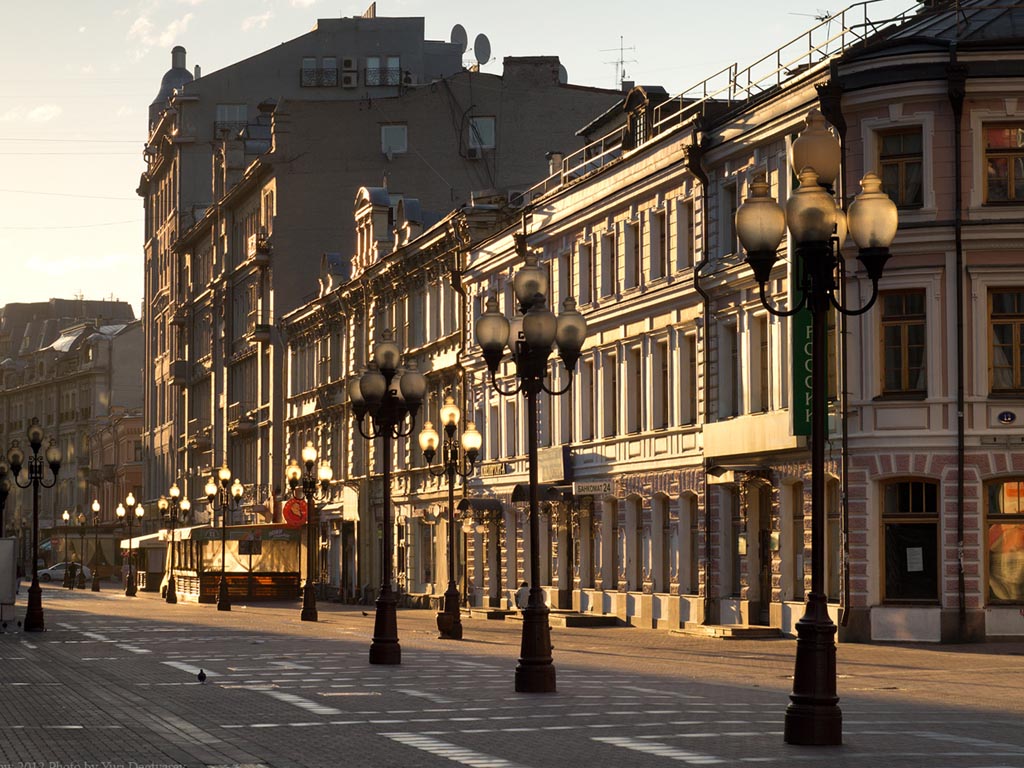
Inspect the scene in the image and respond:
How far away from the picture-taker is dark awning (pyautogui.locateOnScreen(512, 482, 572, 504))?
53156mm

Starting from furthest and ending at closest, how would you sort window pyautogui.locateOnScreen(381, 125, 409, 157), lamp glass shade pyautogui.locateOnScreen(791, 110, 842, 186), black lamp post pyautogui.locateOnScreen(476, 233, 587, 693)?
1. window pyautogui.locateOnScreen(381, 125, 409, 157)
2. black lamp post pyautogui.locateOnScreen(476, 233, 587, 693)
3. lamp glass shade pyautogui.locateOnScreen(791, 110, 842, 186)

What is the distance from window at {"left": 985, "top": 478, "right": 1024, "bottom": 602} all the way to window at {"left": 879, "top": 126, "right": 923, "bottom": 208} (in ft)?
18.6

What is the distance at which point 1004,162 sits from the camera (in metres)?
37.9

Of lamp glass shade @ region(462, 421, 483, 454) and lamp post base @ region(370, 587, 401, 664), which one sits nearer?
lamp post base @ region(370, 587, 401, 664)

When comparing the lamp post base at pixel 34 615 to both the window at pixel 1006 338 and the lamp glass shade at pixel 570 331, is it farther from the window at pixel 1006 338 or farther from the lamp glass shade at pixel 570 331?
the window at pixel 1006 338

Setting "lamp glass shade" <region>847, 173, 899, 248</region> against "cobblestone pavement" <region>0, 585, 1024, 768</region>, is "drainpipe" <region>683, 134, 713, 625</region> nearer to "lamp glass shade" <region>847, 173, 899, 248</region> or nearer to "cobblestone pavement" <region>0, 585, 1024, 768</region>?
"cobblestone pavement" <region>0, 585, 1024, 768</region>

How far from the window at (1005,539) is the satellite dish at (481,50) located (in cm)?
5423

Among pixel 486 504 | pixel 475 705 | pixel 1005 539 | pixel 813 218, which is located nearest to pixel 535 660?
pixel 475 705

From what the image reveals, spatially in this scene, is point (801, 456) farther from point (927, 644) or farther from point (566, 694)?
point (566, 694)

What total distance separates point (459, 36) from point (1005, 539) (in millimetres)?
66921

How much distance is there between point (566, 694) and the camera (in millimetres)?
24312

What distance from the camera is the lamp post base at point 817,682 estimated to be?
1750 centimetres

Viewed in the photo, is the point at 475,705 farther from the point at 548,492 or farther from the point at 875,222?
the point at 548,492

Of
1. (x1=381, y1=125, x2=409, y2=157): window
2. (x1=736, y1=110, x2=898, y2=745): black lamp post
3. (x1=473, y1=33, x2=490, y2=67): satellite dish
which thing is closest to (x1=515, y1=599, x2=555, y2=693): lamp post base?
(x1=736, y1=110, x2=898, y2=745): black lamp post
